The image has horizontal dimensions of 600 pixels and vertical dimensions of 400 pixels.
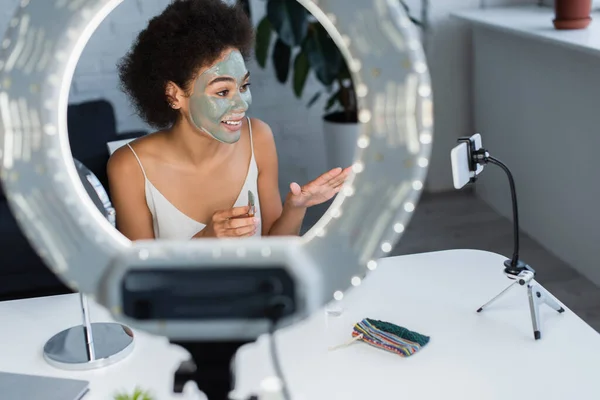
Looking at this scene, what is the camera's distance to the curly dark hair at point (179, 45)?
0.92 meters

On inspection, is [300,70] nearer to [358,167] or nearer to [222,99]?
[222,99]

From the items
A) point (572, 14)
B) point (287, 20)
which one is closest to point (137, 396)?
point (287, 20)

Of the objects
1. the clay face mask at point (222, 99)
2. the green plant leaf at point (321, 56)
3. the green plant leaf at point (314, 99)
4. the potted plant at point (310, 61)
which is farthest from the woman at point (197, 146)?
the green plant leaf at point (314, 99)

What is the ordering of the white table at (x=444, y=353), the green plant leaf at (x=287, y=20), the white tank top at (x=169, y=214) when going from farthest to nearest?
1. the green plant leaf at (x=287, y=20)
2. the white tank top at (x=169, y=214)
3. the white table at (x=444, y=353)

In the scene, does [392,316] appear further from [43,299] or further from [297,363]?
[43,299]

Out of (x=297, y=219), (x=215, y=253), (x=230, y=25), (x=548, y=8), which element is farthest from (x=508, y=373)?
(x=548, y=8)

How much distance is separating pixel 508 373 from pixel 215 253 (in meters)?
0.73

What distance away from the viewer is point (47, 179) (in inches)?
14.2

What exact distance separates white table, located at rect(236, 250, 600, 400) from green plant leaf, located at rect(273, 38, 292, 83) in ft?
6.95

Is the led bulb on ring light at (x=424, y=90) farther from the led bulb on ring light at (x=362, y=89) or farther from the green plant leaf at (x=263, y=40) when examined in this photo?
the green plant leaf at (x=263, y=40)

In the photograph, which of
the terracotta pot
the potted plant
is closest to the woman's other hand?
the potted plant

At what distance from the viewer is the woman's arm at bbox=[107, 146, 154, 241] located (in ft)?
4.67

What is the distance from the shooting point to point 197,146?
4.42 feet

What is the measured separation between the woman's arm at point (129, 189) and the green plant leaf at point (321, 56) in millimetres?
1755
